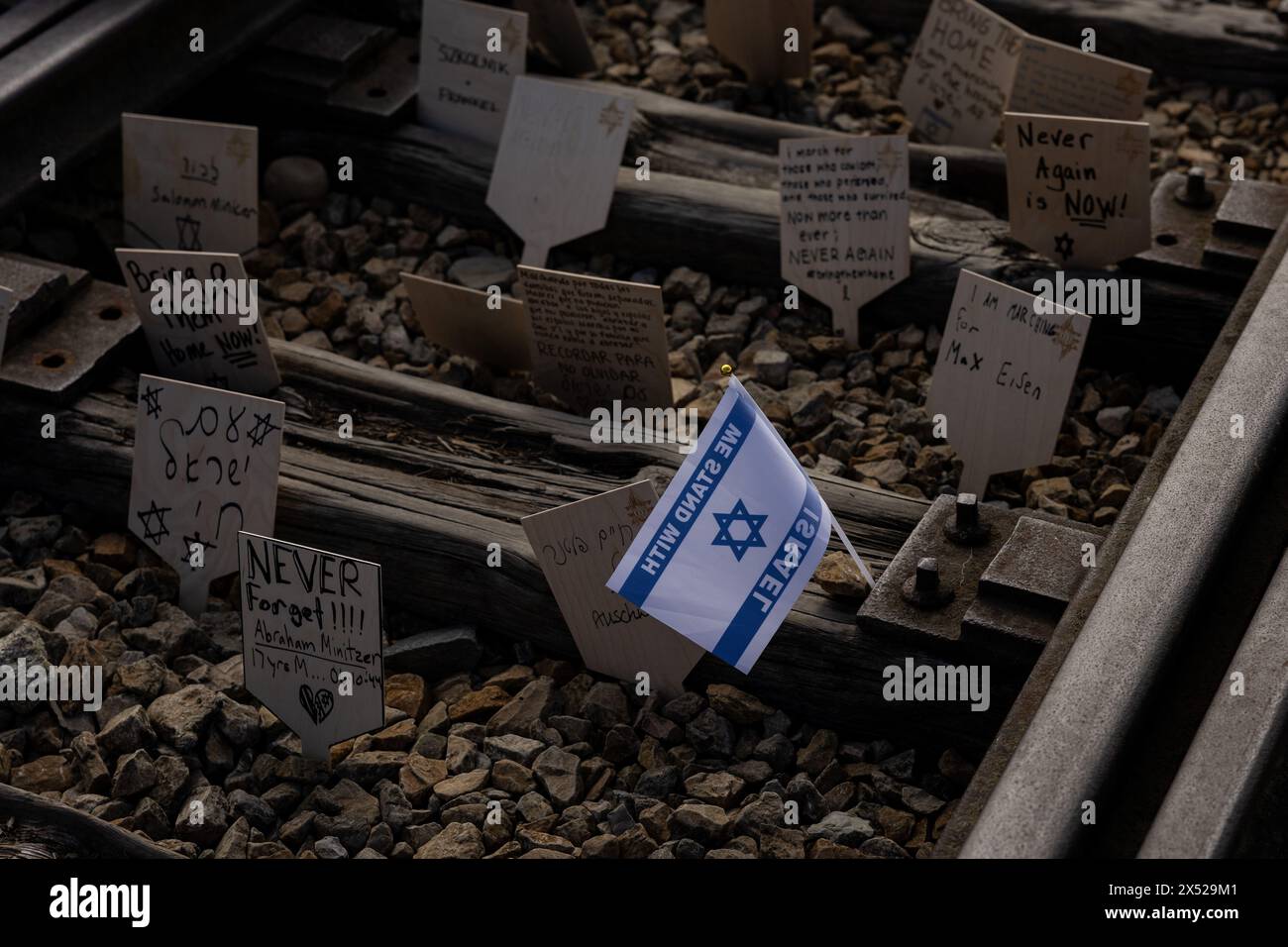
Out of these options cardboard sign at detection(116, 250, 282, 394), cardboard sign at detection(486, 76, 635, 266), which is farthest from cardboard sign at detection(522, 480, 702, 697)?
cardboard sign at detection(486, 76, 635, 266)

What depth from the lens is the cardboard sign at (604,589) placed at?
2791 mm

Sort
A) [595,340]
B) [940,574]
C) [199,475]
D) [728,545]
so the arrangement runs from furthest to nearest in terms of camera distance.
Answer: [595,340] → [199,475] → [940,574] → [728,545]

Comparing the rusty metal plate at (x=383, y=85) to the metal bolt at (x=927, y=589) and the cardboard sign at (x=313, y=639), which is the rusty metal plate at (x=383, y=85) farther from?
the metal bolt at (x=927, y=589)

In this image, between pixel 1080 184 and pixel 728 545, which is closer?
pixel 728 545

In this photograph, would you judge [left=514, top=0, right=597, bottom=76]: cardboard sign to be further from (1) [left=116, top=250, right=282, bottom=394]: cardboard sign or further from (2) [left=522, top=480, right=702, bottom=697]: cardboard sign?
(2) [left=522, top=480, right=702, bottom=697]: cardboard sign

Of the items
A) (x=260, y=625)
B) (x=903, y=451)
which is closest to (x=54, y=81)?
(x=260, y=625)

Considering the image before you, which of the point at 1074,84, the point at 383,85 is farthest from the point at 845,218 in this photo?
the point at 383,85

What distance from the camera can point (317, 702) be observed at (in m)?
2.73

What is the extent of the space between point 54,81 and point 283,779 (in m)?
2.00

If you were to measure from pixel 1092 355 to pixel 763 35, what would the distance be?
59.9 inches

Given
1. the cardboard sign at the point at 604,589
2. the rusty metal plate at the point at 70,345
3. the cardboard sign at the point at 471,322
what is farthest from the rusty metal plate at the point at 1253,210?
the rusty metal plate at the point at 70,345

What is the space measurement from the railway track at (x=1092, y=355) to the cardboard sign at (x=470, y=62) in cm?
10

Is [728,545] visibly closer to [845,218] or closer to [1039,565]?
[1039,565]

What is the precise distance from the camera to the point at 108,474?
10.9 ft
